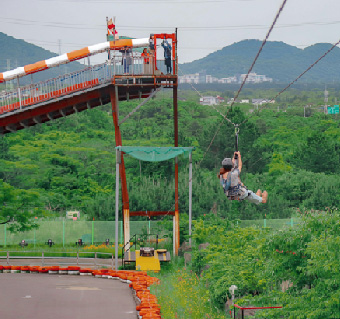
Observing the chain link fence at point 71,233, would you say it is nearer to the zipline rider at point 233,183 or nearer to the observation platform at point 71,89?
the observation platform at point 71,89

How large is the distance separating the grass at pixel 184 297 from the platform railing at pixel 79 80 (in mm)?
9751

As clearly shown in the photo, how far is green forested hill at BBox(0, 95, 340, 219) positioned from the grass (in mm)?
11285

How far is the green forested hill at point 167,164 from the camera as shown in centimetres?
4734

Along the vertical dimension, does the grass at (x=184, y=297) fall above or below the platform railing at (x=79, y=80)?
below

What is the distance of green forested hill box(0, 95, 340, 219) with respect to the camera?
47344 mm

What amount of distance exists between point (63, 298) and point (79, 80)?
39.5 feet

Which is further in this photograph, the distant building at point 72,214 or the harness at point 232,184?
the distant building at point 72,214

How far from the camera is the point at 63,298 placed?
75.4 feet

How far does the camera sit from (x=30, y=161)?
65.0 m

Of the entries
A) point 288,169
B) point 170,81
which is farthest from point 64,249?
point 288,169

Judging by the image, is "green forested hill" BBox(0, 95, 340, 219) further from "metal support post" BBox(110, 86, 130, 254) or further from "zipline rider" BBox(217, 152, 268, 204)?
"zipline rider" BBox(217, 152, 268, 204)

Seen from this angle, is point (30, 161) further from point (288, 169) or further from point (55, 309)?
point (55, 309)

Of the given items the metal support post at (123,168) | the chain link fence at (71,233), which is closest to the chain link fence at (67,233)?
the chain link fence at (71,233)

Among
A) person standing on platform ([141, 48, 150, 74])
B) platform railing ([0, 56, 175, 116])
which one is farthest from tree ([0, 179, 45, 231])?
person standing on platform ([141, 48, 150, 74])
